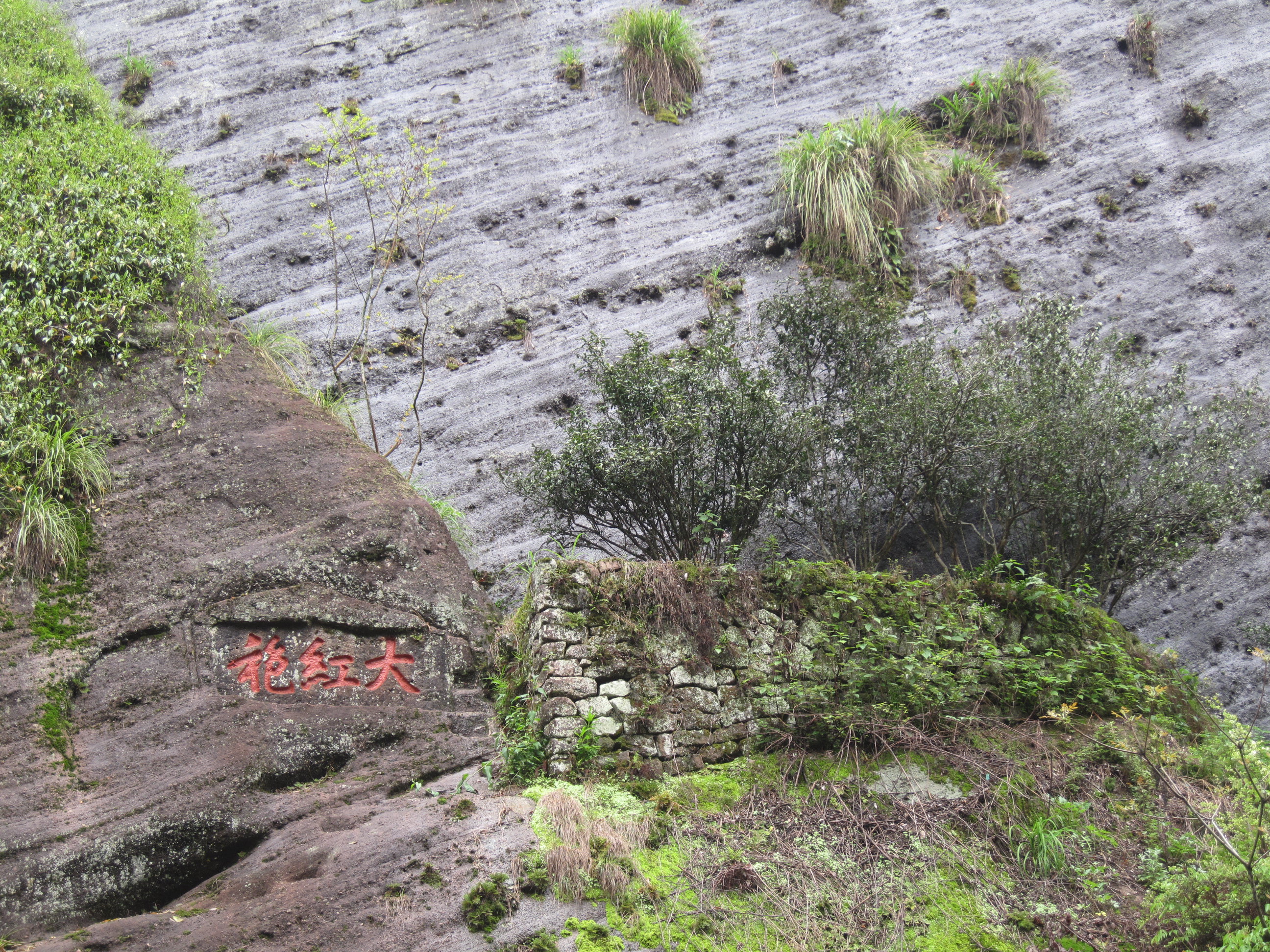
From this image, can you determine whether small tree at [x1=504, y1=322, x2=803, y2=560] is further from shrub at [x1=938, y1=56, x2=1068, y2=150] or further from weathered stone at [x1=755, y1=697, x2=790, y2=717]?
shrub at [x1=938, y1=56, x2=1068, y2=150]

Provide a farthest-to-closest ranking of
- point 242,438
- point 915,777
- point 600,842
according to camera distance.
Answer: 1. point 242,438
2. point 915,777
3. point 600,842

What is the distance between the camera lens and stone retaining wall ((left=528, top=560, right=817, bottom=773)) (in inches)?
222

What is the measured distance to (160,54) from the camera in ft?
38.1

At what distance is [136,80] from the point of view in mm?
11258

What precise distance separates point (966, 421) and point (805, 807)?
3.25 meters

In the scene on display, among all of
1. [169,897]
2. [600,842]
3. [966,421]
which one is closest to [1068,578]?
[966,421]

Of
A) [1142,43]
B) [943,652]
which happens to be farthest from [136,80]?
[1142,43]

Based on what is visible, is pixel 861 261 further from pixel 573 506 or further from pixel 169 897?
pixel 169 897

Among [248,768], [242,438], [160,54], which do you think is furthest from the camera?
[160,54]

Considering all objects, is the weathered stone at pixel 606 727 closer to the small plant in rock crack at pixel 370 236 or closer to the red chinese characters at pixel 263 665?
the red chinese characters at pixel 263 665

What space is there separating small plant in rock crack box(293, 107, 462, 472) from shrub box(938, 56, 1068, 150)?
19.6ft

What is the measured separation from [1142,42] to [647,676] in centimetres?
1012

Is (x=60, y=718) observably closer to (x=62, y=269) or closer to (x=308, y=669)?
(x=308, y=669)

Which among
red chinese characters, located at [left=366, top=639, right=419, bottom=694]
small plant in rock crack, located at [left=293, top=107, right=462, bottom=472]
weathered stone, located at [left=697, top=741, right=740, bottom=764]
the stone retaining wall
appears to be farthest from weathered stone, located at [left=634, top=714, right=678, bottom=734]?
small plant in rock crack, located at [left=293, top=107, right=462, bottom=472]
